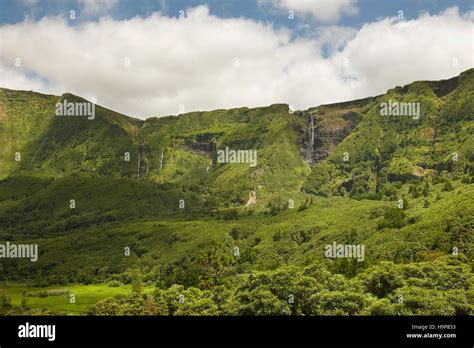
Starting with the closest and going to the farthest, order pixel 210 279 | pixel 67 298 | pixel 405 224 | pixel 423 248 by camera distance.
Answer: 1. pixel 210 279
2. pixel 423 248
3. pixel 67 298
4. pixel 405 224

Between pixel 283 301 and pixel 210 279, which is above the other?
pixel 283 301

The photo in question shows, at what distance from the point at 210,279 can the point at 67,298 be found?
74.0 metres

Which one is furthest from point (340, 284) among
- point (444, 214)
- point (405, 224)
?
point (405, 224)

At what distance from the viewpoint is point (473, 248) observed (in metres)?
142
